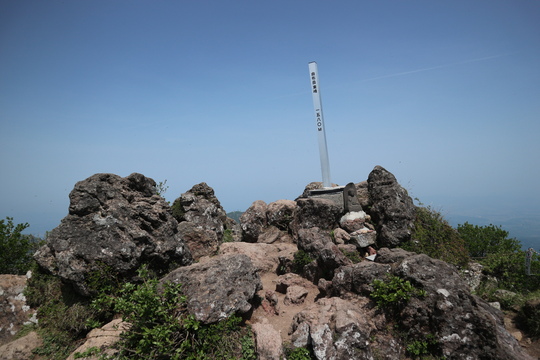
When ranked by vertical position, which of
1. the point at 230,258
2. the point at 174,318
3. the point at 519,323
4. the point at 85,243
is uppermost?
the point at 85,243

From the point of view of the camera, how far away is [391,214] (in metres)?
12.9

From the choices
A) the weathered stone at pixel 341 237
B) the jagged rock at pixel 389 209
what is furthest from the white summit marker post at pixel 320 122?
the weathered stone at pixel 341 237

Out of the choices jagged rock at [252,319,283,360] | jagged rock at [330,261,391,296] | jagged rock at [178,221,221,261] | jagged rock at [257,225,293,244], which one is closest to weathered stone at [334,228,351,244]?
jagged rock at [257,225,293,244]

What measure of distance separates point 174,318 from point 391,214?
9.69 meters

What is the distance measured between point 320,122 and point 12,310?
15730mm

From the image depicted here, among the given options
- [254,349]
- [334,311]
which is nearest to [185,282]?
[254,349]

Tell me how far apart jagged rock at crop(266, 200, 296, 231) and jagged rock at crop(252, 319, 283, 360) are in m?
8.63

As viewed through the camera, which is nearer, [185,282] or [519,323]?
[185,282]

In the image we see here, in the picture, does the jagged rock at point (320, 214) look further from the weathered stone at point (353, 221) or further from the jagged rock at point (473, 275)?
the jagged rock at point (473, 275)

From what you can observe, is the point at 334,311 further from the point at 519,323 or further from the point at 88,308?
the point at 88,308

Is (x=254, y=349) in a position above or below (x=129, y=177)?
below

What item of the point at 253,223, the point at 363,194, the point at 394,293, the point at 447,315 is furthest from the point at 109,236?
the point at 363,194

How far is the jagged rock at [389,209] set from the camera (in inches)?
491

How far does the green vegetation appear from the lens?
36.6 feet
